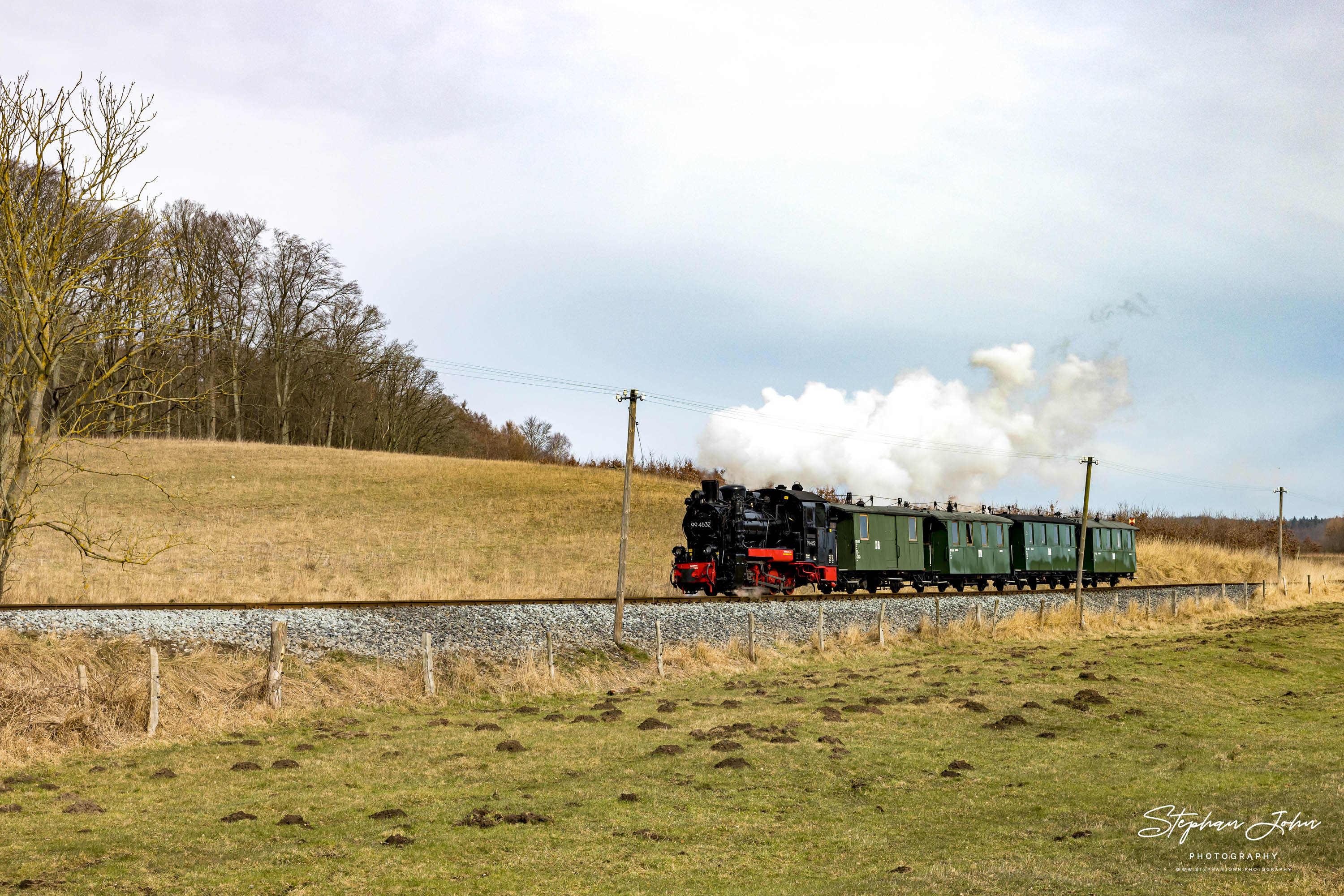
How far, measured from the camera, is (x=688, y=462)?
75500mm

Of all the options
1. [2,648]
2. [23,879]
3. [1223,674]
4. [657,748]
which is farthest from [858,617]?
[23,879]

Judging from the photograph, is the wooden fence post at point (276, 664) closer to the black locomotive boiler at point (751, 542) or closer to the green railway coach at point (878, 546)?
the black locomotive boiler at point (751, 542)

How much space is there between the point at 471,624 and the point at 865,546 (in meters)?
18.7

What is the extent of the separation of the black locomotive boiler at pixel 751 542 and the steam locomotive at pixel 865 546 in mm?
34

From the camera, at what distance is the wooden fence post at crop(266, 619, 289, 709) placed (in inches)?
658

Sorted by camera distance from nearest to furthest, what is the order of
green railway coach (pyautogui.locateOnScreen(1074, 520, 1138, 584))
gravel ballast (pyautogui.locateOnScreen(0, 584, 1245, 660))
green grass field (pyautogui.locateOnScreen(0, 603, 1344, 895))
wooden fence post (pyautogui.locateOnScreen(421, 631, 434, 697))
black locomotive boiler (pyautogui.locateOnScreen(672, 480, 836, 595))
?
green grass field (pyautogui.locateOnScreen(0, 603, 1344, 895))
wooden fence post (pyautogui.locateOnScreen(421, 631, 434, 697))
gravel ballast (pyautogui.locateOnScreen(0, 584, 1245, 660))
black locomotive boiler (pyautogui.locateOnScreen(672, 480, 836, 595))
green railway coach (pyautogui.locateOnScreen(1074, 520, 1138, 584))

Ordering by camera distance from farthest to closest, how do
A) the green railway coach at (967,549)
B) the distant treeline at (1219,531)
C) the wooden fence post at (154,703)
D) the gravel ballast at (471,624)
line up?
the distant treeline at (1219,531)
the green railway coach at (967,549)
the gravel ballast at (471,624)
the wooden fence post at (154,703)

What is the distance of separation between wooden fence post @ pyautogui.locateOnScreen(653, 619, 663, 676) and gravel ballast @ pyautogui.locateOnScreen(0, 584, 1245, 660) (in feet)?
1.12

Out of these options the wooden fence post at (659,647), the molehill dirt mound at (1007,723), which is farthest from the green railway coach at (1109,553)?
the molehill dirt mound at (1007,723)

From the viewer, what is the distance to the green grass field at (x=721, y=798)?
916 centimetres

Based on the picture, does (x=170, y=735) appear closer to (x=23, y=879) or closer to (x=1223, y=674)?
(x=23, y=879)

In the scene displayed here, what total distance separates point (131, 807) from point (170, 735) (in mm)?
3711

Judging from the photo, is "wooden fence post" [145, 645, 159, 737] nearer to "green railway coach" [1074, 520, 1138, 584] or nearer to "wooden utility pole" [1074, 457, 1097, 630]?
"wooden utility pole" [1074, 457, 1097, 630]

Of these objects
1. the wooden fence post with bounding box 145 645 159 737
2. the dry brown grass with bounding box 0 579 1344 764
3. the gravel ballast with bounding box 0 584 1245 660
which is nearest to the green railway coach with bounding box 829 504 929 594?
the gravel ballast with bounding box 0 584 1245 660
